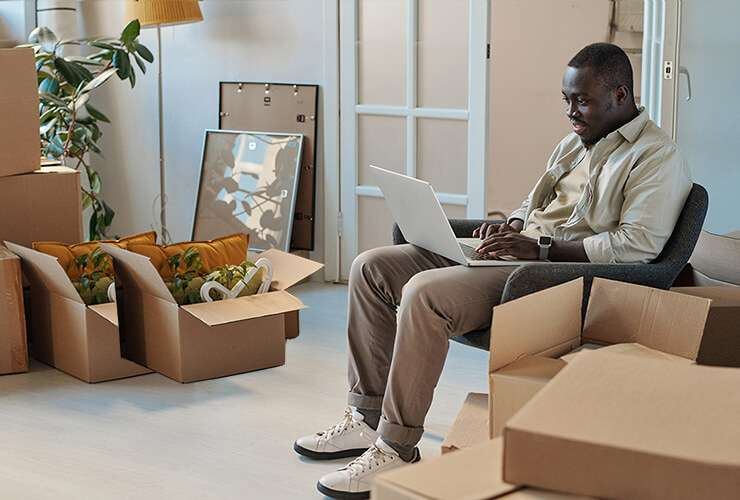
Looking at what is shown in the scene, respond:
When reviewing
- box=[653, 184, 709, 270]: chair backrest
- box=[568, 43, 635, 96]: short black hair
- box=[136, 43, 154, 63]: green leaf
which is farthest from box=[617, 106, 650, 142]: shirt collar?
box=[136, 43, 154, 63]: green leaf

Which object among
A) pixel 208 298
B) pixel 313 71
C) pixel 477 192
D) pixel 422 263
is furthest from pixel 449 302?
pixel 313 71

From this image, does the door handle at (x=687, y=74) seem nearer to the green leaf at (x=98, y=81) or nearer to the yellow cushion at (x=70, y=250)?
the yellow cushion at (x=70, y=250)

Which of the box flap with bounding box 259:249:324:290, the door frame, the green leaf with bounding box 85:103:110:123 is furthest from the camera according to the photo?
the green leaf with bounding box 85:103:110:123

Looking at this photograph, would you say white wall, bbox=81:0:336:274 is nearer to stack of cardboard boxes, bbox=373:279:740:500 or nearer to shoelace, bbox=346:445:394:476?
shoelace, bbox=346:445:394:476

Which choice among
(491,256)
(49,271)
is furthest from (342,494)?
(49,271)

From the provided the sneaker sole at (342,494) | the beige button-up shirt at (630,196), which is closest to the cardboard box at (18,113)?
the sneaker sole at (342,494)

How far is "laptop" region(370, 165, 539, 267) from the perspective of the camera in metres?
2.68

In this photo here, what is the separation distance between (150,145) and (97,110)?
12.4 inches

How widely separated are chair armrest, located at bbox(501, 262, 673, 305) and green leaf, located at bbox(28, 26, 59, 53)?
3258 millimetres

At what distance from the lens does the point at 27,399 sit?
3461mm

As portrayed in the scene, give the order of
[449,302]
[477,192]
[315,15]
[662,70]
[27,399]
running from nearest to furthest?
1. [449,302]
2. [27,399]
3. [662,70]
4. [477,192]
5. [315,15]

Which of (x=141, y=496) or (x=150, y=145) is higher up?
(x=150, y=145)

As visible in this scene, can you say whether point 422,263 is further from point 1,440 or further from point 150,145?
point 150,145

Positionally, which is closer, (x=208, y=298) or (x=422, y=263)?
(x=422, y=263)
